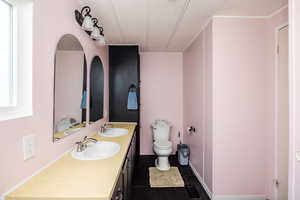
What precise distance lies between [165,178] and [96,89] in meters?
1.77

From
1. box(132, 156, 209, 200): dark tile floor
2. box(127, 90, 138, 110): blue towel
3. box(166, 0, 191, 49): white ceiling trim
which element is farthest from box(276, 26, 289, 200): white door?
box(127, 90, 138, 110): blue towel

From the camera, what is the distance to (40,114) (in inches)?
42.0

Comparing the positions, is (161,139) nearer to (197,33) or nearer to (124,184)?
(124,184)

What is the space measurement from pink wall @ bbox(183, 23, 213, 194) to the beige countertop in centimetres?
142

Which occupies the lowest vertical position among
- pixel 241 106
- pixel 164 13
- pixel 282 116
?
pixel 282 116

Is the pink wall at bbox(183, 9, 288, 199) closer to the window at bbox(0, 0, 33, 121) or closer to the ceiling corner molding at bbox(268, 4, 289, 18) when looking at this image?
the ceiling corner molding at bbox(268, 4, 289, 18)

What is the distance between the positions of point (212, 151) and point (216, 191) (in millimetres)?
507

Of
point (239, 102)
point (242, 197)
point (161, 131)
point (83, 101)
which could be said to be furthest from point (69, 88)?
point (242, 197)

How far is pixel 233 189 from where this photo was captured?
6.53 ft

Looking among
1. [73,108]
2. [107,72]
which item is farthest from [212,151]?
[107,72]

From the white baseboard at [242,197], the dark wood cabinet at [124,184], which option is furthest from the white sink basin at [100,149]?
the white baseboard at [242,197]

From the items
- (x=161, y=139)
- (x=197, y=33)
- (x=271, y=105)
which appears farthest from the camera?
(x=161, y=139)

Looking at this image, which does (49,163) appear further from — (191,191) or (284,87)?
(284,87)

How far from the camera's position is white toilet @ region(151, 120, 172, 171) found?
280 centimetres
